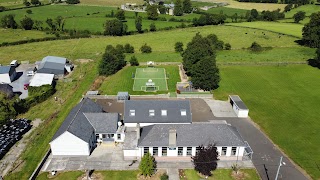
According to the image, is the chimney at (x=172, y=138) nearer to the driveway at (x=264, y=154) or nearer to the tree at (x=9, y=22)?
the driveway at (x=264, y=154)

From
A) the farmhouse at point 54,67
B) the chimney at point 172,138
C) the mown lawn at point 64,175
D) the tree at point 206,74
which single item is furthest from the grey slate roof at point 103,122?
the farmhouse at point 54,67

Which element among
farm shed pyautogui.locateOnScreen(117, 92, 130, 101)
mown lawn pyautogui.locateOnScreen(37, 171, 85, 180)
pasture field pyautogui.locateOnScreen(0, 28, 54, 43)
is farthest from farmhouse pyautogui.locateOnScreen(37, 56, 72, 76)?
pasture field pyautogui.locateOnScreen(0, 28, 54, 43)

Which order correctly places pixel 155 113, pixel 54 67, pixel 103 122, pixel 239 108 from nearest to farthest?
pixel 103 122 < pixel 155 113 < pixel 239 108 < pixel 54 67

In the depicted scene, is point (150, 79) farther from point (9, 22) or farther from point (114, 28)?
point (9, 22)

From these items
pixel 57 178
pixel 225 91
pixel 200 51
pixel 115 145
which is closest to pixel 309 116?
pixel 225 91

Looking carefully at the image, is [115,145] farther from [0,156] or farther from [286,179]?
[286,179]

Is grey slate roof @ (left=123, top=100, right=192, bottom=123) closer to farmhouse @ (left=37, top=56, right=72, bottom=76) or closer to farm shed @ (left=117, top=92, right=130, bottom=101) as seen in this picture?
farm shed @ (left=117, top=92, right=130, bottom=101)

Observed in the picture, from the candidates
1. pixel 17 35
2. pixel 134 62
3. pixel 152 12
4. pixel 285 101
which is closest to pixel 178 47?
pixel 134 62
